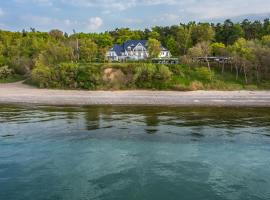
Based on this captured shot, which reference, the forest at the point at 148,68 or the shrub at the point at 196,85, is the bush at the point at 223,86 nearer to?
the forest at the point at 148,68

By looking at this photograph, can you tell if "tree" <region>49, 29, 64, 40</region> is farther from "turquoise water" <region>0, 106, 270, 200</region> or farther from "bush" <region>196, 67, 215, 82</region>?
"turquoise water" <region>0, 106, 270, 200</region>

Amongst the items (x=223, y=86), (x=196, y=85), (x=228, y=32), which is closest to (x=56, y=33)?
(x=228, y=32)

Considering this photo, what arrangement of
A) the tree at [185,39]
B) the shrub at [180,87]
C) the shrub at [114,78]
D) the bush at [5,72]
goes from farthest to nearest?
the tree at [185,39] < the bush at [5,72] < the shrub at [114,78] < the shrub at [180,87]

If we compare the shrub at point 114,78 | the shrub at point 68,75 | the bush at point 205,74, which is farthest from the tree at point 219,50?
the shrub at point 68,75

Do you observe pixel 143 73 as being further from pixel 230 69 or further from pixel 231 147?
pixel 231 147

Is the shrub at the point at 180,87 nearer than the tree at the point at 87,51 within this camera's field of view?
Yes

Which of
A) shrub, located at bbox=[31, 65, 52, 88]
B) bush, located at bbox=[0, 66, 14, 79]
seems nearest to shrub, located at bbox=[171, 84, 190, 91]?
shrub, located at bbox=[31, 65, 52, 88]

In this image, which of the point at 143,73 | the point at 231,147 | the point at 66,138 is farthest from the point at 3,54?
the point at 231,147
